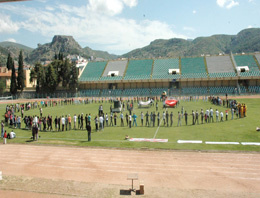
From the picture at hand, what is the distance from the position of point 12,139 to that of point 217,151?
56.0 ft

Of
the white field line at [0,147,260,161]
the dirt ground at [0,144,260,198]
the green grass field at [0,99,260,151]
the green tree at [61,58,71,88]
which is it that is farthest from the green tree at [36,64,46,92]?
the dirt ground at [0,144,260,198]

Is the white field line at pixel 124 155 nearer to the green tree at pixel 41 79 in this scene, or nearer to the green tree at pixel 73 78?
the green tree at pixel 73 78

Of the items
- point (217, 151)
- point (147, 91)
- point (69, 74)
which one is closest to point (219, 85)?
point (147, 91)

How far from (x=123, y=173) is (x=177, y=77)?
4861cm

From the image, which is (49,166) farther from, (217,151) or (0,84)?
(0,84)

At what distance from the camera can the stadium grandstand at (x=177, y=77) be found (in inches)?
2147

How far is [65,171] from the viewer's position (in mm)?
12938

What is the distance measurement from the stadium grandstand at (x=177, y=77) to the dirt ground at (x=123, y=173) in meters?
39.2

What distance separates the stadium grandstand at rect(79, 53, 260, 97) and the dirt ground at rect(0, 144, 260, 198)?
39241 mm

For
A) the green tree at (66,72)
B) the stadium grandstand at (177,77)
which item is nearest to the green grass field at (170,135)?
the stadium grandstand at (177,77)

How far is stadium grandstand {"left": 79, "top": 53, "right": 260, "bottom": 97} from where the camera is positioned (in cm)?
5453

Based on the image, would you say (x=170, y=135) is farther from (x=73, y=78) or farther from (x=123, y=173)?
(x=73, y=78)

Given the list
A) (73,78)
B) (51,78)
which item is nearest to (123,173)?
(73,78)

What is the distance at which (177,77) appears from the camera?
192ft
